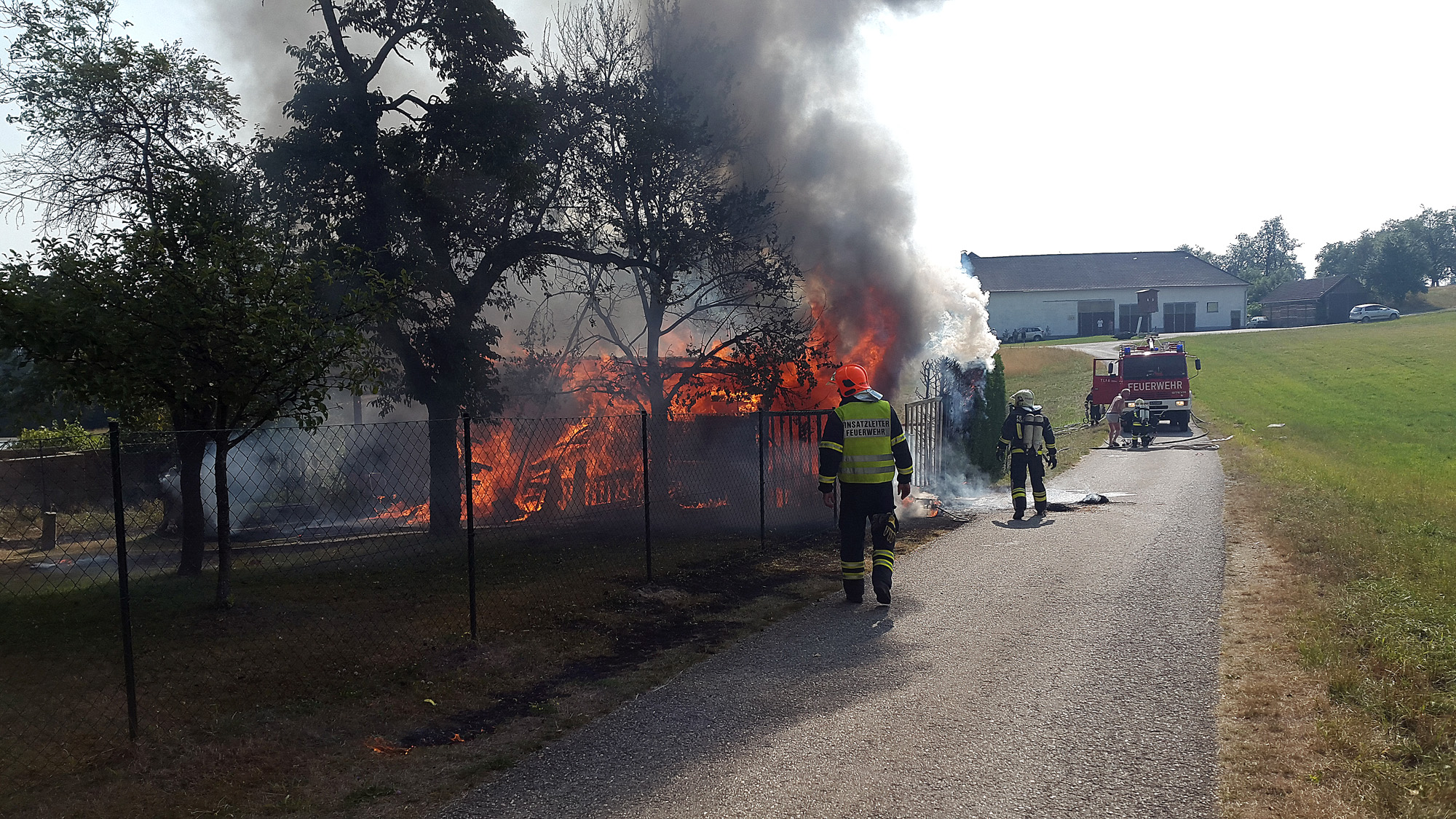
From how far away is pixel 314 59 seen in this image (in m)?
11.6

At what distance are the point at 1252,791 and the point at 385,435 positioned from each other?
53.2ft

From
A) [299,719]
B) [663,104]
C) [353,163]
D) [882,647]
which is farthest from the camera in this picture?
[663,104]

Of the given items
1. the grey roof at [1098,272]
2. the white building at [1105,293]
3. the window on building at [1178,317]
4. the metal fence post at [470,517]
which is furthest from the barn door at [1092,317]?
the metal fence post at [470,517]

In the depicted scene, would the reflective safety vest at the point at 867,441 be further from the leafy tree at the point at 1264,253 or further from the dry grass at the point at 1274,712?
the leafy tree at the point at 1264,253

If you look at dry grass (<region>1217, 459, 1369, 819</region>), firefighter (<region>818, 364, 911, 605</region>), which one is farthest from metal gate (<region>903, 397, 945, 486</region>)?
dry grass (<region>1217, 459, 1369, 819</region>)

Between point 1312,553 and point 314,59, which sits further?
point 314,59

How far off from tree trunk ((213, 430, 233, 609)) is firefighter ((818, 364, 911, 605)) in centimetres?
472

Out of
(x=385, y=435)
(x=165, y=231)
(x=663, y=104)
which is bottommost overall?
(x=385, y=435)

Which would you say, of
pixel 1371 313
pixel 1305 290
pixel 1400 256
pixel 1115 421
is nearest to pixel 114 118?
pixel 1115 421

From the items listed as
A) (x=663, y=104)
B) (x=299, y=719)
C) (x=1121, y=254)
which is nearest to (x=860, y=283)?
(x=663, y=104)

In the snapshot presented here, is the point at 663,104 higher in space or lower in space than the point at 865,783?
higher

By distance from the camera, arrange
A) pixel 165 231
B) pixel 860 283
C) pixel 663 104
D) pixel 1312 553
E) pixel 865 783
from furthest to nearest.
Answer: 1. pixel 860 283
2. pixel 663 104
3. pixel 1312 553
4. pixel 165 231
5. pixel 865 783

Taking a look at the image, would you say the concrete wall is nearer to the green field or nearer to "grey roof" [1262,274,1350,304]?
"grey roof" [1262,274,1350,304]

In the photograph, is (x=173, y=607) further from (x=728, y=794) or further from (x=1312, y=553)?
(x=1312, y=553)
